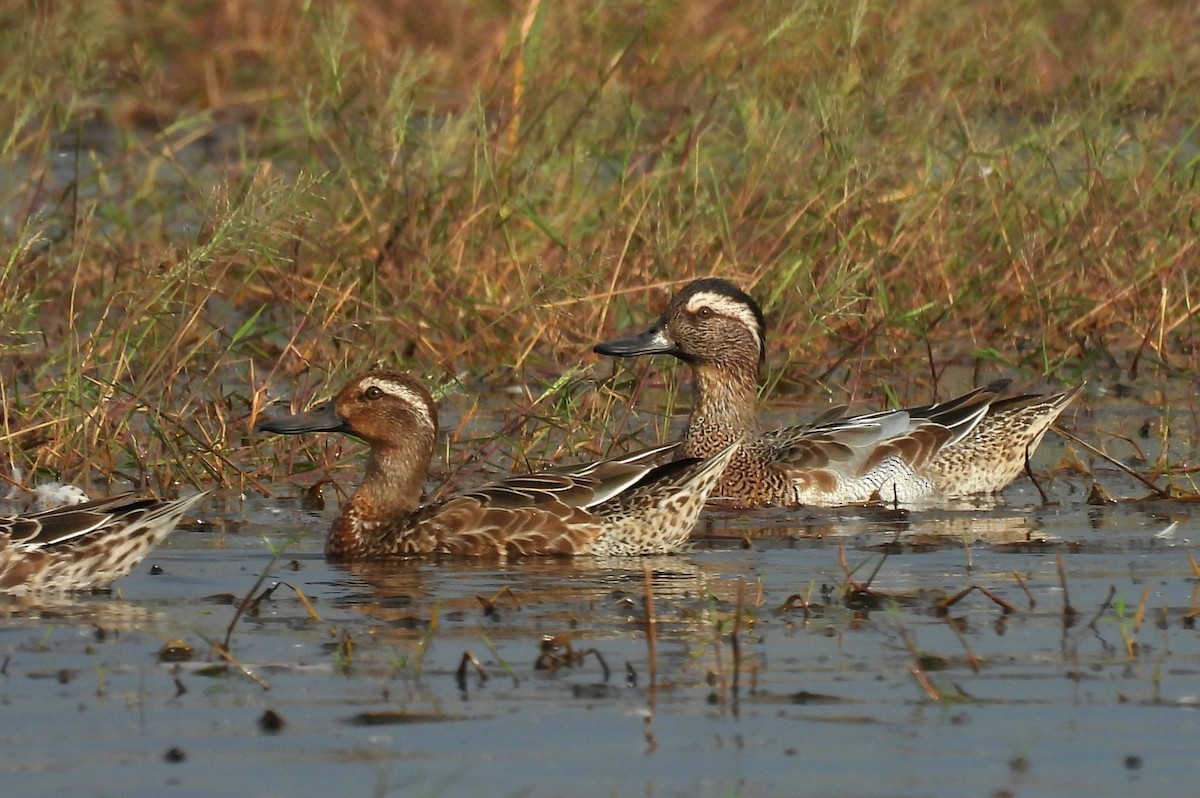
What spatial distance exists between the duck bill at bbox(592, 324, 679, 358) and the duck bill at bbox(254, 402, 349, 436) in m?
1.41

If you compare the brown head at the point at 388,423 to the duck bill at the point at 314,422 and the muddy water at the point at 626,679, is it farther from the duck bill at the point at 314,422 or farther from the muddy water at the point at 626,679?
the muddy water at the point at 626,679

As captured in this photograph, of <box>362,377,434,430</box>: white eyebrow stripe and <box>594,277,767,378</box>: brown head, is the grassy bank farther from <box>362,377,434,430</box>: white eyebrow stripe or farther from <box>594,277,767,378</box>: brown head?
<box>362,377,434,430</box>: white eyebrow stripe

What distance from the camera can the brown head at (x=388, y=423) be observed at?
360 inches

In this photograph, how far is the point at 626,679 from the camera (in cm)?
624

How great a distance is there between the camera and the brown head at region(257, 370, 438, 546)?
9141 millimetres

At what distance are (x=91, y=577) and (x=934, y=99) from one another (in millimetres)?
5494

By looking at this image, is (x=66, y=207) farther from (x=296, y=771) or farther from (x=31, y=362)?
(x=296, y=771)

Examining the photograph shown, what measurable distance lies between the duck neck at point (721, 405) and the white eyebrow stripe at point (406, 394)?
1.58m

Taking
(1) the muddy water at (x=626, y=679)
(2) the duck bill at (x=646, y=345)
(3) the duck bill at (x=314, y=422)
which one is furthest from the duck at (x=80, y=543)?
(2) the duck bill at (x=646, y=345)

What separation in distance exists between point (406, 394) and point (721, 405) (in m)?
1.83

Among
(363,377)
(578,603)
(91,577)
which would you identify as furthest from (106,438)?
Answer: (578,603)

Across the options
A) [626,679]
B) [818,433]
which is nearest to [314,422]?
[818,433]

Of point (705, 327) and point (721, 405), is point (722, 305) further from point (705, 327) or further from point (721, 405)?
point (721, 405)

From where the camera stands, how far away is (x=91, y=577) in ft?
26.0
